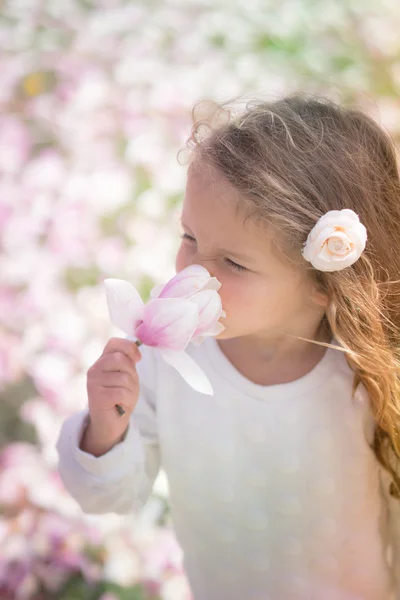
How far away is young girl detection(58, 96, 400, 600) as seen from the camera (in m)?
0.87

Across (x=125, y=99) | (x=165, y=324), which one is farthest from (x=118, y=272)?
(x=165, y=324)

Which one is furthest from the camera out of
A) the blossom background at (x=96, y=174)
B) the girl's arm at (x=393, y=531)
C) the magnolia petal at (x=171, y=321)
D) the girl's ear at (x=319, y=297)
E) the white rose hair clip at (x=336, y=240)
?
the blossom background at (x=96, y=174)

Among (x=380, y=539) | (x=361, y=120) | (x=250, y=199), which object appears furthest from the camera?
(x=380, y=539)

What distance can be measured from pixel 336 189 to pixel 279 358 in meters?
0.26

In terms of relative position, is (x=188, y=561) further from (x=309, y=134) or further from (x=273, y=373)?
(x=309, y=134)

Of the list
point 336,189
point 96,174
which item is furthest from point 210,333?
point 96,174

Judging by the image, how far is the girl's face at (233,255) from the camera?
0.87m

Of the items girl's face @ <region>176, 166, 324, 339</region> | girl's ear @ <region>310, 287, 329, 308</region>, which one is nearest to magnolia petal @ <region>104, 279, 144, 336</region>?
girl's face @ <region>176, 166, 324, 339</region>

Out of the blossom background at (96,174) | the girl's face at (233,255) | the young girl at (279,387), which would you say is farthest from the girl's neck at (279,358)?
the blossom background at (96,174)

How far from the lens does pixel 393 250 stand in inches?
37.7

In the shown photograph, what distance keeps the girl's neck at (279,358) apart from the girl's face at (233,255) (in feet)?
0.36

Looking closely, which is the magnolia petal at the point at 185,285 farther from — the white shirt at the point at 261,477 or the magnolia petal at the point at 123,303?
the white shirt at the point at 261,477

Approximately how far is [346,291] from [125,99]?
1.51 m

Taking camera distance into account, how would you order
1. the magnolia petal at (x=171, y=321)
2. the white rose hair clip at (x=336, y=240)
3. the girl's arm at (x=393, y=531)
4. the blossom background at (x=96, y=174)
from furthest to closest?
1. the blossom background at (x=96, y=174)
2. the girl's arm at (x=393, y=531)
3. the white rose hair clip at (x=336, y=240)
4. the magnolia petal at (x=171, y=321)
